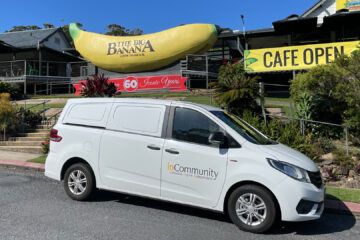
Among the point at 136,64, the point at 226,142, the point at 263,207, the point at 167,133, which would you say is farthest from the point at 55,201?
the point at 136,64

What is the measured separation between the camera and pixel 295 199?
3717 millimetres

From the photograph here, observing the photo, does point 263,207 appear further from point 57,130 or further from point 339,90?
point 339,90

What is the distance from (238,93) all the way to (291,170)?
521 cm

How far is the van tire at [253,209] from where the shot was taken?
380 cm

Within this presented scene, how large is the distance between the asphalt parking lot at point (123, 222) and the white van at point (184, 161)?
12.1 inches

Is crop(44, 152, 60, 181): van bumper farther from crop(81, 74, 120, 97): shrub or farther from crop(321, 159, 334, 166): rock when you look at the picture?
crop(321, 159, 334, 166): rock

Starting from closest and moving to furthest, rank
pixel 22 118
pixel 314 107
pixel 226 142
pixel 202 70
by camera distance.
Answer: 1. pixel 226 142
2. pixel 314 107
3. pixel 22 118
4. pixel 202 70

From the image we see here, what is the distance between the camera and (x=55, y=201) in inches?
204

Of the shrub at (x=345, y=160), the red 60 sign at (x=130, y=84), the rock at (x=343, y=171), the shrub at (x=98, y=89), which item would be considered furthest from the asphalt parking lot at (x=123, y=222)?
the red 60 sign at (x=130, y=84)

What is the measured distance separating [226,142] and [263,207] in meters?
1.04

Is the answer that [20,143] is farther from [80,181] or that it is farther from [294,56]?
[294,56]

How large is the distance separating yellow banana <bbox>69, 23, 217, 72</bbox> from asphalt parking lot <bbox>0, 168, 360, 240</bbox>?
14.6 metres

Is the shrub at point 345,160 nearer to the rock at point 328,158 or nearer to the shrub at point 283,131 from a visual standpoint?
the rock at point 328,158

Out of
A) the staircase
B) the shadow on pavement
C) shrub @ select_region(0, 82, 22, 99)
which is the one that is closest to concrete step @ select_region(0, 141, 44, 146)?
the staircase
